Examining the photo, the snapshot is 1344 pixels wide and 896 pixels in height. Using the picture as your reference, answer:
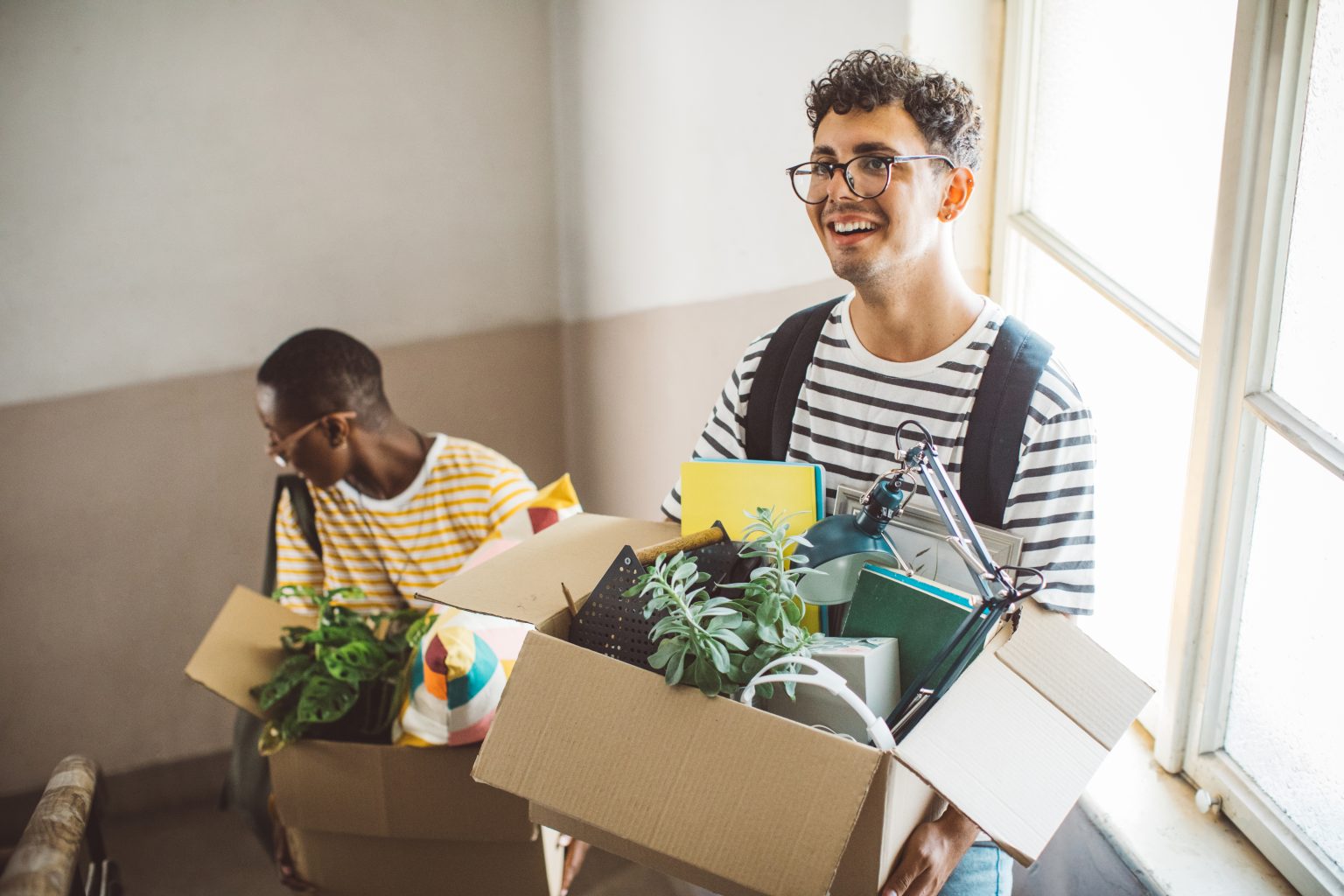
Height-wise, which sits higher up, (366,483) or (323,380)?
(323,380)

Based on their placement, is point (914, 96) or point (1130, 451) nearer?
point (914, 96)

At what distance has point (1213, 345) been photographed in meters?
1.30

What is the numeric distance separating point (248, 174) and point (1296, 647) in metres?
2.29

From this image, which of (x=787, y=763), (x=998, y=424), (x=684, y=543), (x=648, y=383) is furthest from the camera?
(x=648, y=383)

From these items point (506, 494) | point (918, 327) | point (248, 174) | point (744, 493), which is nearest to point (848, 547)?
point (744, 493)

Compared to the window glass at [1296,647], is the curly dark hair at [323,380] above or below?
above

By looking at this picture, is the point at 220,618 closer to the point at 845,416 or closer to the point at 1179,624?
the point at 845,416

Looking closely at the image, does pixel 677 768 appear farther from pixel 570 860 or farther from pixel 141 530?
pixel 141 530

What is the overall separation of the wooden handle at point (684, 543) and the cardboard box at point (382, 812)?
1.77 feet

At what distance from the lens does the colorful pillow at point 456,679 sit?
1.39m

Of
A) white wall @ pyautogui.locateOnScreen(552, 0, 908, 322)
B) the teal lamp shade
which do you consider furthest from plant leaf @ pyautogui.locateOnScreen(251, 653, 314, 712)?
white wall @ pyautogui.locateOnScreen(552, 0, 908, 322)

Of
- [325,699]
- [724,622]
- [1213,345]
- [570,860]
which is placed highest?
[1213,345]

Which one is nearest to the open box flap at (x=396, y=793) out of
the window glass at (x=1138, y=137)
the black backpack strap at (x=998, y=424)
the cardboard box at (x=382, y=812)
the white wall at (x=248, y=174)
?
the cardboard box at (x=382, y=812)

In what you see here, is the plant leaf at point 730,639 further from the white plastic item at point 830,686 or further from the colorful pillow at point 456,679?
the colorful pillow at point 456,679
